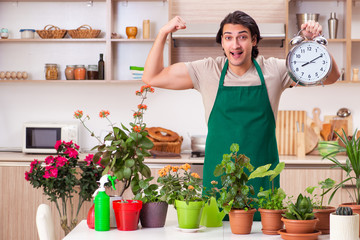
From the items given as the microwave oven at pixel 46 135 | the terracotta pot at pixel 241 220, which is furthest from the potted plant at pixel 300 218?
the microwave oven at pixel 46 135

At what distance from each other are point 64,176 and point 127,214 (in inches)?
79.2

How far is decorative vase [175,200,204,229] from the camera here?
1.93 meters

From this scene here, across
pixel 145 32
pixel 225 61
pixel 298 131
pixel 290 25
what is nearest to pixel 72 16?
Result: pixel 145 32

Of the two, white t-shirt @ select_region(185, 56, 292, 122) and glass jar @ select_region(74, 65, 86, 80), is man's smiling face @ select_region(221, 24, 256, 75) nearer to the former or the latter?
white t-shirt @ select_region(185, 56, 292, 122)

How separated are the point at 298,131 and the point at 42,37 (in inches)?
96.1

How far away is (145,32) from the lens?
4.71 m

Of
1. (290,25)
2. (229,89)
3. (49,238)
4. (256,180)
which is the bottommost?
(49,238)

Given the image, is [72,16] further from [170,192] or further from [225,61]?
[170,192]

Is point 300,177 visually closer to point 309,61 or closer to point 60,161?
point 60,161

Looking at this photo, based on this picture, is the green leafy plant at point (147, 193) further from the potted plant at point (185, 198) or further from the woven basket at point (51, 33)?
the woven basket at point (51, 33)

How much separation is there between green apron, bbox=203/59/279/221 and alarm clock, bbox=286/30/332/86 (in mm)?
323

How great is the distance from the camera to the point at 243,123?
252 cm

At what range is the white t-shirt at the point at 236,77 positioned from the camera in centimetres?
252

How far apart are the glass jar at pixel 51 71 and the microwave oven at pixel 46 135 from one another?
1.40 feet
